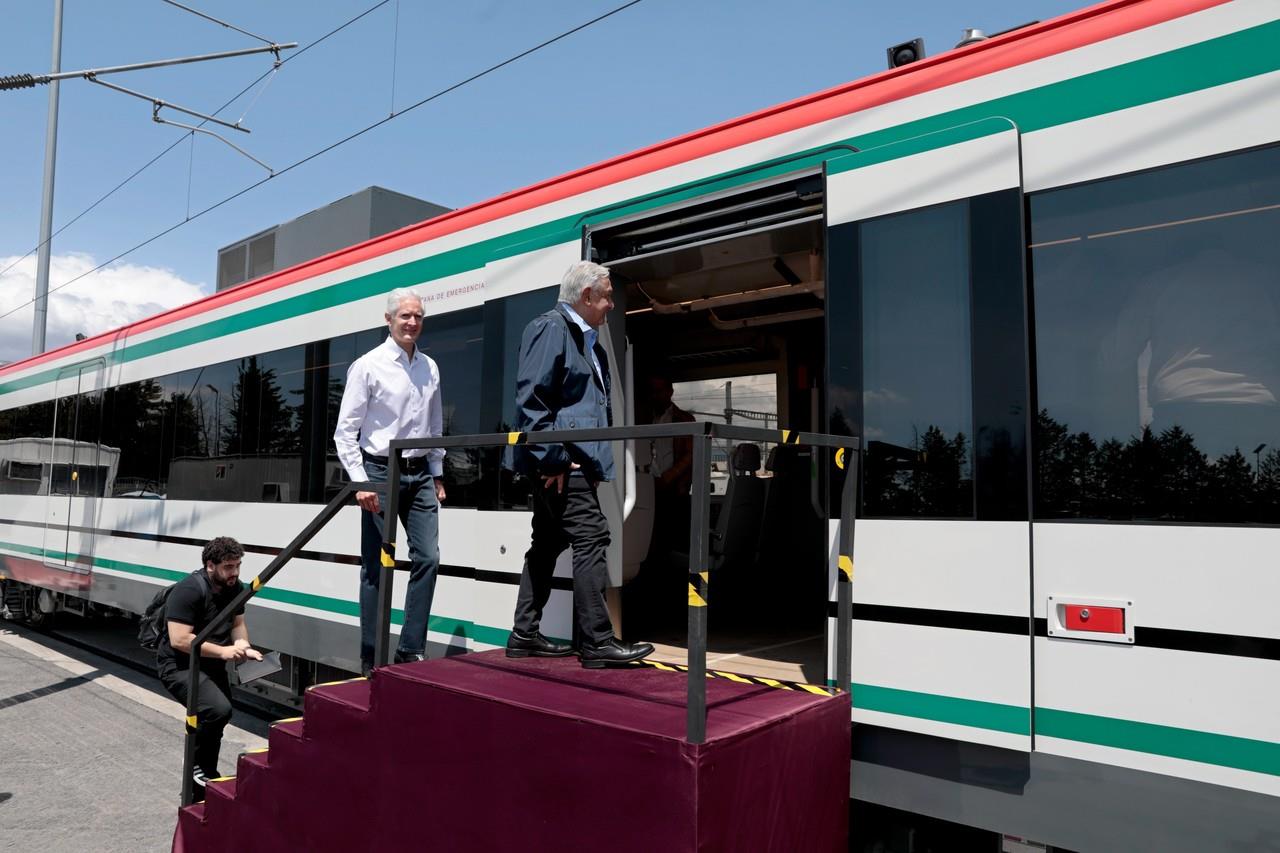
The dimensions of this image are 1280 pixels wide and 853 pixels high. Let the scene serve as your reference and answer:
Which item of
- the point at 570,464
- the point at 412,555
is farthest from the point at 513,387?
the point at 570,464

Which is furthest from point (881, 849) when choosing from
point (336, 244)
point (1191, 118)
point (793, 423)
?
point (336, 244)

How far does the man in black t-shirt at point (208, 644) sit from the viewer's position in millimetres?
4570

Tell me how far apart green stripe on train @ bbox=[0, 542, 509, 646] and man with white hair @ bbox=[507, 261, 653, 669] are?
28.7 inches

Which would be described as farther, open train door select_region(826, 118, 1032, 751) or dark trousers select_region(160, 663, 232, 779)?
dark trousers select_region(160, 663, 232, 779)

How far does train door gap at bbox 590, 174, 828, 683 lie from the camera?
4.49 metres

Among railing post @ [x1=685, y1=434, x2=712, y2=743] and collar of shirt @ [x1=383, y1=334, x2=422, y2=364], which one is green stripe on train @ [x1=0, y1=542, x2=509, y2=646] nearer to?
collar of shirt @ [x1=383, y1=334, x2=422, y2=364]

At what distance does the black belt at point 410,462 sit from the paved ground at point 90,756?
2165 mm

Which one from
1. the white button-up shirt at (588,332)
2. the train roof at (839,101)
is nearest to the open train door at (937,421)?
the train roof at (839,101)

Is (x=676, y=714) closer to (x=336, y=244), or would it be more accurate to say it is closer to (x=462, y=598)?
(x=462, y=598)

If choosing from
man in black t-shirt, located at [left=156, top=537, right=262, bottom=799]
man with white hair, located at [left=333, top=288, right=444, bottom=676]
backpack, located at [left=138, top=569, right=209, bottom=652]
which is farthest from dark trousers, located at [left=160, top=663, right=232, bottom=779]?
man with white hair, located at [left=333, top=288, right=444, bottom=676]

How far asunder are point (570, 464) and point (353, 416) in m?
1.28

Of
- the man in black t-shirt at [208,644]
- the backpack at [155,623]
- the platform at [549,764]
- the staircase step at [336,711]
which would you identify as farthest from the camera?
the backpack at [155,623]

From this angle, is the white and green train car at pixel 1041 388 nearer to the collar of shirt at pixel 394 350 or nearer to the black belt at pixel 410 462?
the black belt at pixel 410 462

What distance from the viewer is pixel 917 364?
2900 mm
